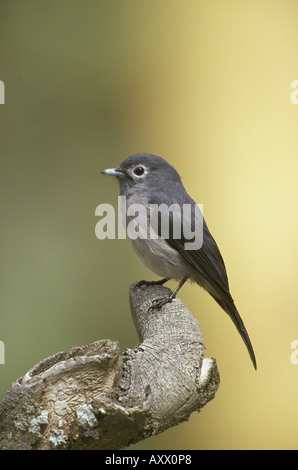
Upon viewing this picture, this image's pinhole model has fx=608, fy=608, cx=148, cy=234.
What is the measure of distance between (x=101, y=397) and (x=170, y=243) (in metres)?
1.15

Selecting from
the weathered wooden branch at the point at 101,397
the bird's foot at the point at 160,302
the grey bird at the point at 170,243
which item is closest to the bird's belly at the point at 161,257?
the grey bird at the point at 170,243

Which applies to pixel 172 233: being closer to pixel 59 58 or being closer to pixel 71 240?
pixel 71 240

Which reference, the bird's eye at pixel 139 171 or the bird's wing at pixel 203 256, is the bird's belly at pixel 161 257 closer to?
the bird's wing at pixel 203 256

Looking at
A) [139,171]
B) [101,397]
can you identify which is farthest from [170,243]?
[101,397]

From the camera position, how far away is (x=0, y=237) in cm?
412

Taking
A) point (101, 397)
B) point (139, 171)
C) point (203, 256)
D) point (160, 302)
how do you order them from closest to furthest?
point (101, 397), point (160, 302), point (203, 256), point (139, 171)

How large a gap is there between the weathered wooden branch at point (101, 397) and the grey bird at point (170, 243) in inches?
30.4

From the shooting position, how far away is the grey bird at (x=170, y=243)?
2.59 meters

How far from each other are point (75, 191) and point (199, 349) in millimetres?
2469

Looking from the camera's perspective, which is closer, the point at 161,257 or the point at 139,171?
the point at 161,257

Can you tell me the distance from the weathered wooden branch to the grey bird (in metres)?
0.77

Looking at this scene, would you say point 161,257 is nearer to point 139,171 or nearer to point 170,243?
point 170,243

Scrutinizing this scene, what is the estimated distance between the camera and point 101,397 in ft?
5.06

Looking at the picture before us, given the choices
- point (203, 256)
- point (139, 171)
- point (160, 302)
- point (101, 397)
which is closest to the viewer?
point (101, 397)
